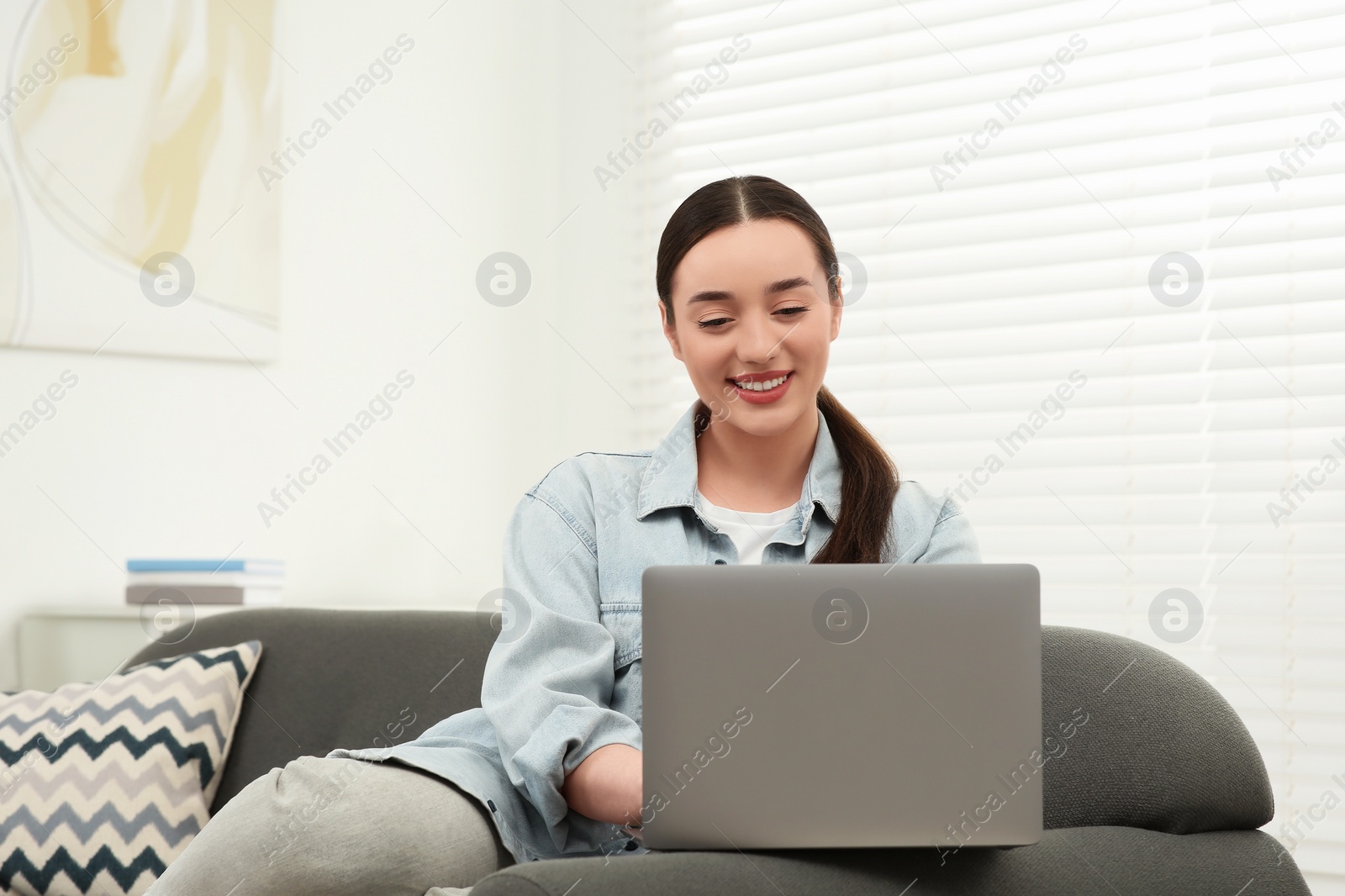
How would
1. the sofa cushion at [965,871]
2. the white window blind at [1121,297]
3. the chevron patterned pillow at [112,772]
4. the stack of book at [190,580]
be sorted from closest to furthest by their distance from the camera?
the sofa cushion at [965,871]
the chevron patterned pillow at [112,772]
the white window blind at [1121,297]
the stack of book at [190,580]

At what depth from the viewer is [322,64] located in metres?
2.62

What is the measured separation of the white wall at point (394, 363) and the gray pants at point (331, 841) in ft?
4.60

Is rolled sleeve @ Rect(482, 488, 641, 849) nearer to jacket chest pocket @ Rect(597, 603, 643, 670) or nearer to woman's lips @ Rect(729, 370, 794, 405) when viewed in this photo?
jacket chest pocket @ Rect(597, 603, 643, 670)

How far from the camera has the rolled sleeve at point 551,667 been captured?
1.17 m

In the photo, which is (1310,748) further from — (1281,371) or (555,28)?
(555,28)

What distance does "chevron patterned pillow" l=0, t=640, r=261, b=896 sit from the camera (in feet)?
5.54

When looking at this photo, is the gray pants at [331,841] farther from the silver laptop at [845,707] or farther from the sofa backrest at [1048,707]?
the sofa backrest at [1048,707]

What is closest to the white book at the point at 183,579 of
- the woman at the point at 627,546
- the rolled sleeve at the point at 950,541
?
the woman at the point at 627,546

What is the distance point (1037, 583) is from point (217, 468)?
1.97 metres

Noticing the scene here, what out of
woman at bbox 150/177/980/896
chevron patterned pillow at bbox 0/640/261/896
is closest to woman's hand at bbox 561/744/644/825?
woman at bbox 150/177/980/896

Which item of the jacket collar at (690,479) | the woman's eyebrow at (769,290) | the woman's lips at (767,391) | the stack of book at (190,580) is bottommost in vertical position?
the stack of book at (190,580)

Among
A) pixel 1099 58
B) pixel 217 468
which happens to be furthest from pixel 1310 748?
pixel 217 468

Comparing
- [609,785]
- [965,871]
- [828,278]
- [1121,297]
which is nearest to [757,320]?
[828,278]

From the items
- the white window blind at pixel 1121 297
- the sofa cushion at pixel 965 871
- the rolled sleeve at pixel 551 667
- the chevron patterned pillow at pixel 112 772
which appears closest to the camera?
the sofa cushion at pixel 965 871
